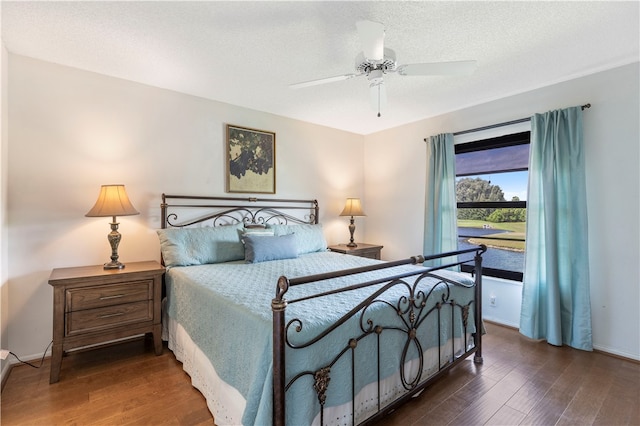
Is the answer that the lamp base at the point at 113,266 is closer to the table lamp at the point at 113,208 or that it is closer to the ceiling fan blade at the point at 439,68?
the table lamp at the point at 113,208

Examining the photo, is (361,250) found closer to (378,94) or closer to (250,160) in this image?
(250,160)

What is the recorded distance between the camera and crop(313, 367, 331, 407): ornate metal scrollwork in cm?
135

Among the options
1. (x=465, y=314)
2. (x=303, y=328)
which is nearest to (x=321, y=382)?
(x=303, y=328)

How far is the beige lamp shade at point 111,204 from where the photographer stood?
247 centimetres

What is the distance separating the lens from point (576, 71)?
271 centimetres

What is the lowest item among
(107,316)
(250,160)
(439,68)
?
(107,316)

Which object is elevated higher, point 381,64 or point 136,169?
point 381,64

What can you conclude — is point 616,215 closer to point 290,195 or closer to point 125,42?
point 290,195

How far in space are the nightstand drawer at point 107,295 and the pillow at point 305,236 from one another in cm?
135

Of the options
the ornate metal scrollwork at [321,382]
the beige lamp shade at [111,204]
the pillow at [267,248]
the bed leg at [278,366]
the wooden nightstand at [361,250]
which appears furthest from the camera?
the wooden nightstand at [361,250]

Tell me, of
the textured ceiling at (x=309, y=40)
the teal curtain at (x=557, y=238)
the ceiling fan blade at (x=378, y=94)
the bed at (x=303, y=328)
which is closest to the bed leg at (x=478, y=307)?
the bed at (x=303, y=328)

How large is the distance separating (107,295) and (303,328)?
1874 millimetres

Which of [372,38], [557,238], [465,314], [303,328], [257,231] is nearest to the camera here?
[303,328]

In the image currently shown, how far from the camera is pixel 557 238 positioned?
110 inches
